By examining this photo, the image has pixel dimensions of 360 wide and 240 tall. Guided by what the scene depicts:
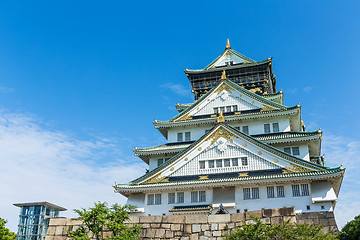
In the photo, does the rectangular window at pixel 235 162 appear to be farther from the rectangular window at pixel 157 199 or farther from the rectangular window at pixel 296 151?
the rectangular window at pixel 157 199

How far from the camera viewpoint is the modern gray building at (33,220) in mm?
32375

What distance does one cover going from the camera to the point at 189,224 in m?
14.3

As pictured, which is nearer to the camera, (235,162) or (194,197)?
(194,197)

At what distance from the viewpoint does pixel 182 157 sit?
2948 cm

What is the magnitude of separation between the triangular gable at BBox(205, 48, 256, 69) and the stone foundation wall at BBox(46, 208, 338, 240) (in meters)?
33.7

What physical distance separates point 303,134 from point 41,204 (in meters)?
24.9

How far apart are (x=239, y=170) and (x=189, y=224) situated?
48.2ft

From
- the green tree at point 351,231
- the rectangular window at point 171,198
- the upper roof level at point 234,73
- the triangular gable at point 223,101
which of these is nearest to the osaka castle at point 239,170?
the rectangular window at point 171,198

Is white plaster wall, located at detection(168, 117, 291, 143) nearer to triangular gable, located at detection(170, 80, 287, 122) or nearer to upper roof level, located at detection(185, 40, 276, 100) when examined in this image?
triangular gable, located at detection(170, 80, 287, 122)

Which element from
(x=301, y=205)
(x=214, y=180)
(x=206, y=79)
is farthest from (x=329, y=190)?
(x=206, y=79)

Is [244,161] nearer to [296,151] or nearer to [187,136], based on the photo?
[296,151]

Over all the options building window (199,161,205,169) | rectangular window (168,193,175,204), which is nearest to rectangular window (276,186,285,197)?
building window (199,161,205,169)

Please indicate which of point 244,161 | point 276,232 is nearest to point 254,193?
point 244,161

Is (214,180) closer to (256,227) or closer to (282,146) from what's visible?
(282,146)
